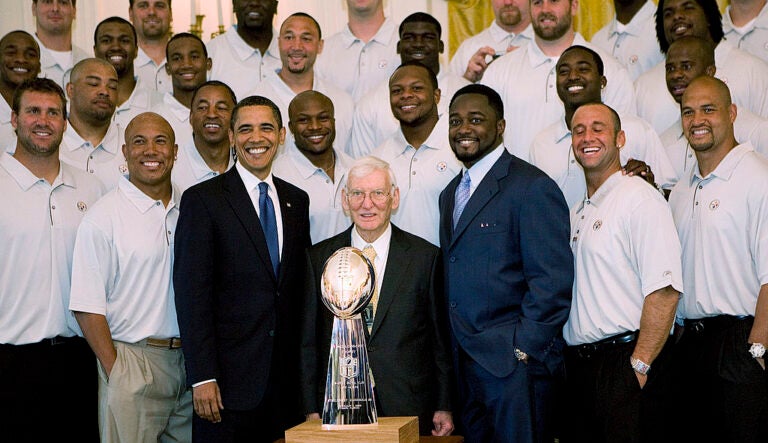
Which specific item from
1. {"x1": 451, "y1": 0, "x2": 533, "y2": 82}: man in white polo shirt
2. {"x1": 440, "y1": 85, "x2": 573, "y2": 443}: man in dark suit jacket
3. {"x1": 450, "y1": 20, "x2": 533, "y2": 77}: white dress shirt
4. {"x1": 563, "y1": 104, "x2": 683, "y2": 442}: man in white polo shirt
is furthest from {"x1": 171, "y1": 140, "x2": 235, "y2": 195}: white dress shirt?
{"x1": 450, "y1": 20, "x2": 533, "y2": 77}: white dress shirt

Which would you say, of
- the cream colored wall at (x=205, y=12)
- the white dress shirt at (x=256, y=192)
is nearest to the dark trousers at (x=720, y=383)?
the white dress shirt at (x=256, y=192)

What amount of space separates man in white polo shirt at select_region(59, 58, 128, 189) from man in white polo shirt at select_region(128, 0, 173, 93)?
137 cm

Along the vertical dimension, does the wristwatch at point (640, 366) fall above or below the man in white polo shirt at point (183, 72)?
below

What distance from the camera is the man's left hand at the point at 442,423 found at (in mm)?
5023

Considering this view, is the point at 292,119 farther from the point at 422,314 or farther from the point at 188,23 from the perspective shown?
the point at 188,23

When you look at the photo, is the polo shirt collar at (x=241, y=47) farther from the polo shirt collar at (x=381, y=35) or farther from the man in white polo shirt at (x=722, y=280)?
the man in white polo shirt at (x=722, y=280)

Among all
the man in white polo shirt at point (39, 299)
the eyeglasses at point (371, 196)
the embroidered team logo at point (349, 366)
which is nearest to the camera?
the embroidered team logo at point (349, 366)

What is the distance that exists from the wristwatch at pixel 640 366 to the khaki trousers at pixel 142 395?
2.32 m

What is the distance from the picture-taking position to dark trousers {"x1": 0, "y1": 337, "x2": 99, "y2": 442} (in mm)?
5465

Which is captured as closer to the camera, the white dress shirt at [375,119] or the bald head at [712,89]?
the bald head at [712,89]

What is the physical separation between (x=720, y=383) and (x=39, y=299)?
353 centimetres

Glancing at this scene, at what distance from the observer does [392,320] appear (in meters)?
4.98

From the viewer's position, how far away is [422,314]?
16.6 feet

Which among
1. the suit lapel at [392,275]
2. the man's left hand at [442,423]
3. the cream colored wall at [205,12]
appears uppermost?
the cream colored wall at [205,12]
